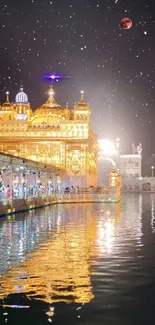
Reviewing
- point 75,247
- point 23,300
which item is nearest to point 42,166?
point 75,247

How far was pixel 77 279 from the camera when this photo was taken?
324 inches

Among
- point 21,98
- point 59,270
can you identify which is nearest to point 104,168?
point 21,98

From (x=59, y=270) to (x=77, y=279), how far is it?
2.68ft

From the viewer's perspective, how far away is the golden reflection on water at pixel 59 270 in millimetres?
7223

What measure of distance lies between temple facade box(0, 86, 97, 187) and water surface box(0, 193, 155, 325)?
1444 inches

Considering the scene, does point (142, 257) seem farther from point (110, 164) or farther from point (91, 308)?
point (110, 164)

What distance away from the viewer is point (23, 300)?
6.85m

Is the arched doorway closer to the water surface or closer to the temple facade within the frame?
the temple facade

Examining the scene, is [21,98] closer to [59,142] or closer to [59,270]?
[59,142]

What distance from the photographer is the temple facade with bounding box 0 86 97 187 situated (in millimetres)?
52781

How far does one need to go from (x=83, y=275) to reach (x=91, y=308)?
2150mm

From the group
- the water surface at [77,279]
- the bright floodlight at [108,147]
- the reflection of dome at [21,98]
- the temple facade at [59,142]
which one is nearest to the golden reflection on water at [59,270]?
the water surface at [77,279]

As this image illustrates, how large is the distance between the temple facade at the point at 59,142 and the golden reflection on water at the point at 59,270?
3646cm

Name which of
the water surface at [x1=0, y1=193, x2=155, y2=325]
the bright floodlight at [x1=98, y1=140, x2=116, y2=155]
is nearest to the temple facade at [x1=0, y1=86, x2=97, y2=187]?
the water surface at [x1=0, y1=193, x2=155, y2=325]
